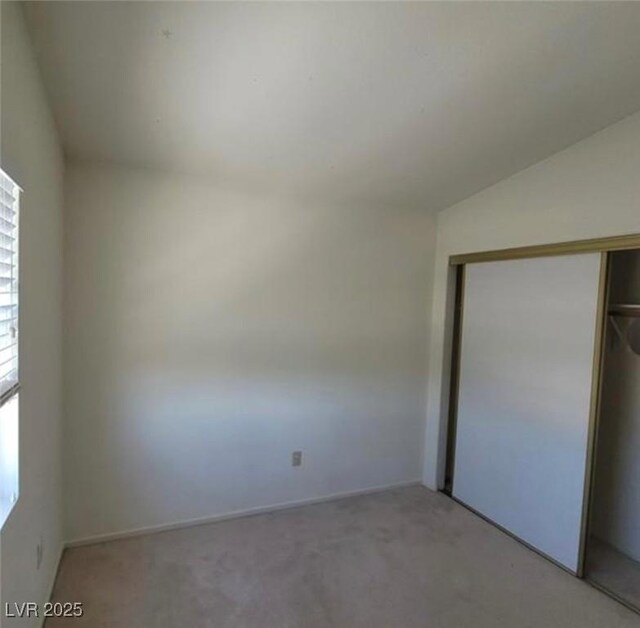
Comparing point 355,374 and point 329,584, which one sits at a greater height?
point 355,374

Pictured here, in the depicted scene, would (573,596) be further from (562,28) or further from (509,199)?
(562,28)

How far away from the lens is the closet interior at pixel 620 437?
8.52ft

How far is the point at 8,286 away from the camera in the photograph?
4.62 feet

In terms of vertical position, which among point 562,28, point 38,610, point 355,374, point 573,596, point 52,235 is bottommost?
point 573,596

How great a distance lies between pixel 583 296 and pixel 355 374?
1.59 meters

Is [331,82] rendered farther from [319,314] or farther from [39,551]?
[39,551]

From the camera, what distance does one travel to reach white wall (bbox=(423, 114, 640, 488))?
87.7 inches

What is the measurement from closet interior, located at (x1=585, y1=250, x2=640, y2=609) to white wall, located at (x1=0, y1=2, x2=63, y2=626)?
9.54 feet

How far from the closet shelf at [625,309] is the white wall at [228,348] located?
127 cm

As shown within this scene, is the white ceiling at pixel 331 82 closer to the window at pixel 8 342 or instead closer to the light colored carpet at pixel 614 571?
the window at pixel 8 342

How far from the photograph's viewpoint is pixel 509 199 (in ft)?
9.41

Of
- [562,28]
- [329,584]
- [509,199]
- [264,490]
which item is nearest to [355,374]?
[264,490]

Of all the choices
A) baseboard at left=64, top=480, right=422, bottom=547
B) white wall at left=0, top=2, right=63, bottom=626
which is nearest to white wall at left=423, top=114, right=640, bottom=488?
baseboard at left=64, top=480, right=422, bottom=547

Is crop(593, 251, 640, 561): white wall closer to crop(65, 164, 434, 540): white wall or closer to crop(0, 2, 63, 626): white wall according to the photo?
crop(65, 164, 434, 540): white wall
